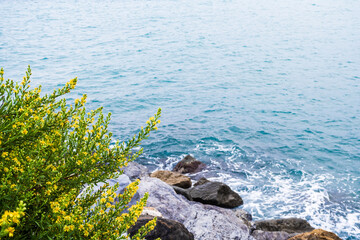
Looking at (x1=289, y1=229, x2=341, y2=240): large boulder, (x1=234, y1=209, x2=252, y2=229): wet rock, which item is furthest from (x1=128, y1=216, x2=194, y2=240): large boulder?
(x1=234, y1=209, x2=252, y2=229): wet rock

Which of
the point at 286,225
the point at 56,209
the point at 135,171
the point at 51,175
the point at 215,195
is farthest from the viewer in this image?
the point at 135,171

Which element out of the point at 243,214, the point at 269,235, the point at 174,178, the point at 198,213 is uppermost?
the point at 198,213

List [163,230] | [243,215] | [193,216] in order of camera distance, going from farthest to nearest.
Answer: [243,215], [193,216], [163,230]

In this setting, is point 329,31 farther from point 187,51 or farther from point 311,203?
point 311,203

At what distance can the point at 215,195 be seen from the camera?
14828 millimetres

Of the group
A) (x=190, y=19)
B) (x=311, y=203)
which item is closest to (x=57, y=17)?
(x=190, y=19)

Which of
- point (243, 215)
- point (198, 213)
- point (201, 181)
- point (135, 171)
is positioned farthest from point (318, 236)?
point (135, 171)

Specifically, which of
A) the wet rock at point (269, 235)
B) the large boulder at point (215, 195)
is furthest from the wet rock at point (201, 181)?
the wet rock at point (269, 235)

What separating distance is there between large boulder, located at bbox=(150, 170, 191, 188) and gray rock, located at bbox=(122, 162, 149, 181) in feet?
2.08

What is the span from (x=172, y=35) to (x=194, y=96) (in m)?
25.6

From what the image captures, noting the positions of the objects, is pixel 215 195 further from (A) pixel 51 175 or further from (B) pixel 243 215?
(A) pixel 51 175

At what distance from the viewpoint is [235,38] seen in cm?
5059

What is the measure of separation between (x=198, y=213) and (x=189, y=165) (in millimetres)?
7652

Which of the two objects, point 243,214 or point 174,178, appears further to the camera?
point 174,178
